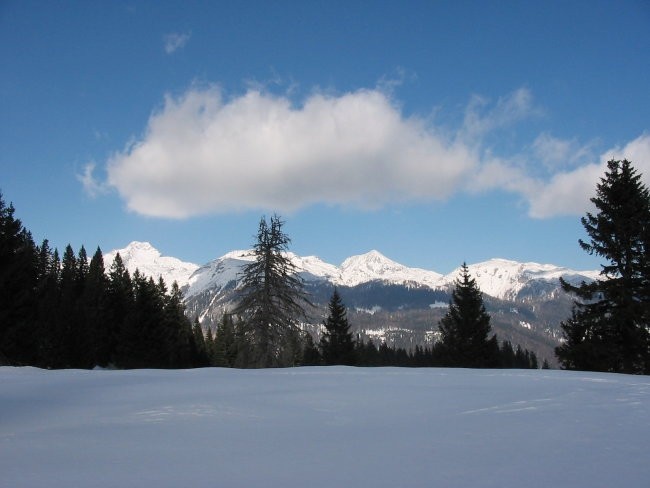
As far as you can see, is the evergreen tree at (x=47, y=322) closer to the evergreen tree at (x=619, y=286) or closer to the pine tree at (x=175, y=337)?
the pine tree at (x=175, y=337)

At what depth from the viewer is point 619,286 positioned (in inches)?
795

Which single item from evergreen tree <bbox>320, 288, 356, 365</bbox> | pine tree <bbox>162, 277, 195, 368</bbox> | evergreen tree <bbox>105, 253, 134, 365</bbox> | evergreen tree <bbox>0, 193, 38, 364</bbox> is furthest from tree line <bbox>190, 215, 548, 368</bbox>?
evergreen tree <bbox>105, 253, 134, 365</bbox>

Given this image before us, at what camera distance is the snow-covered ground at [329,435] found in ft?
12.0

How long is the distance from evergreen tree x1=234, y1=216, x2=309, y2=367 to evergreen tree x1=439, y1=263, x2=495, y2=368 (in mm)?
14087

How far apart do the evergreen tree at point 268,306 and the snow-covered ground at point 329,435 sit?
71.0ft

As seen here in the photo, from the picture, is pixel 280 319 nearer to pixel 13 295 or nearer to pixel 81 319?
pixel 13 295

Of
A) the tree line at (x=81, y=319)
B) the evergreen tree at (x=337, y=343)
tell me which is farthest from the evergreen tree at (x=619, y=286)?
the tree line at (x=81, y=319)

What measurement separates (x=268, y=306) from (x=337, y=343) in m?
14.5

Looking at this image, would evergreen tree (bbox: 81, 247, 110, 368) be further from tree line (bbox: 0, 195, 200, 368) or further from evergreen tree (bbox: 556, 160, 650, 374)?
evergreen tree (bbox: 556, 160, 650, 374)

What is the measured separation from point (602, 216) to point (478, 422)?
2005 centimetres

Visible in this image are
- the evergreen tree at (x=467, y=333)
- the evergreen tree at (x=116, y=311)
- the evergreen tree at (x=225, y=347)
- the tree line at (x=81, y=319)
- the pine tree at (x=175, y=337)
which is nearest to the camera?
the tree line at (x=81, y=319)

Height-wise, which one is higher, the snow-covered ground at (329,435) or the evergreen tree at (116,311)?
the evergreen tree at (116,311)

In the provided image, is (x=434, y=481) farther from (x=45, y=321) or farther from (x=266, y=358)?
(x=45, y=321)

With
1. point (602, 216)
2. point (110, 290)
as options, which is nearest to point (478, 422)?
point (602, 216)
